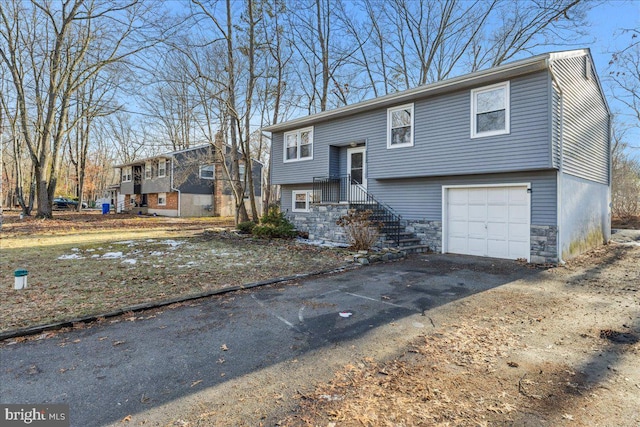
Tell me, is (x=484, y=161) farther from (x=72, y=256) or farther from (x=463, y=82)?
(x=72, y=256)

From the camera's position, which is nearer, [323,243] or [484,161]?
[484,161]

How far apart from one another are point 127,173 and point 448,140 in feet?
109

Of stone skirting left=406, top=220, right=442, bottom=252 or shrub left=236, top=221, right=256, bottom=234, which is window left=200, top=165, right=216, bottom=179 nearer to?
shrub left=236, top=221, right=256, bottom=234

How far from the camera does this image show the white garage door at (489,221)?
880 cm

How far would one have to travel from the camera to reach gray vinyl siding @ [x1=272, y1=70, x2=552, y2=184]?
7.98 m

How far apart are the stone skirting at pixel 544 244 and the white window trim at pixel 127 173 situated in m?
34.3

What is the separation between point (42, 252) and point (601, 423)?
1228 centimetres

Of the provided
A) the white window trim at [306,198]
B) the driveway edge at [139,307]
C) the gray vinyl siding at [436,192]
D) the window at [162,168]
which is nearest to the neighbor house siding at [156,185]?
the window at [162,168]

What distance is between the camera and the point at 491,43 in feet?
60.7

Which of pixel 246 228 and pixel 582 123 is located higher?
pixel 582 123

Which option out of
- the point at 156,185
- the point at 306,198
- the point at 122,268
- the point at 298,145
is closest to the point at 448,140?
the point at 298,145

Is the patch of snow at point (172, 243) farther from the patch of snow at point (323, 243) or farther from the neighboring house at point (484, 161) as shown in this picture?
the neighboring house at point (484, 161)

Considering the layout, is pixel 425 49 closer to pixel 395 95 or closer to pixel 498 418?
pixel 395 95

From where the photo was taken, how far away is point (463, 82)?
349 inches
